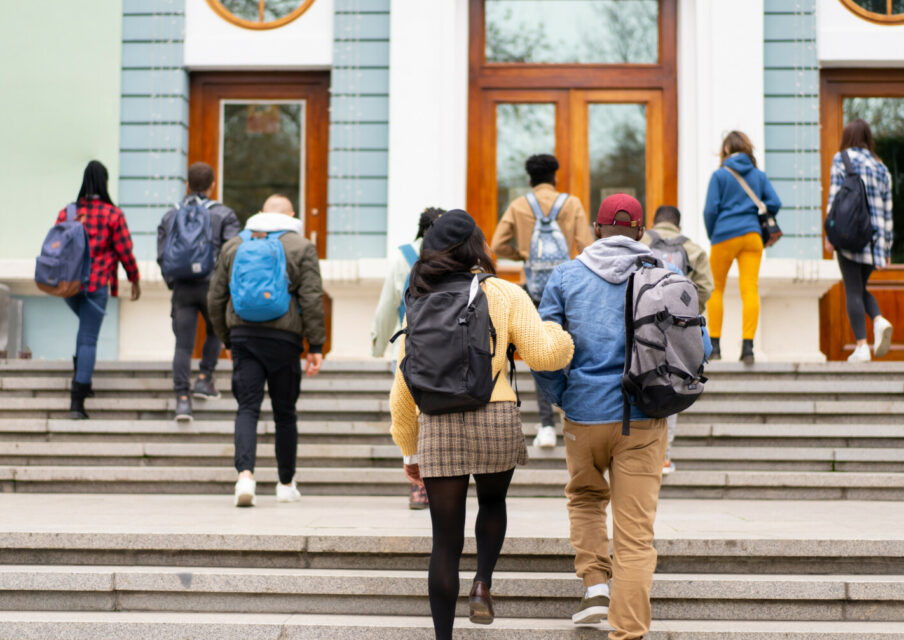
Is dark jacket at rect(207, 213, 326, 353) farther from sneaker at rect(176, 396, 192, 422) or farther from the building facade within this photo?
the building facade

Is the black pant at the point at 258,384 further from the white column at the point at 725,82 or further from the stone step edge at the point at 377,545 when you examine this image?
the white column at the point at 725,82

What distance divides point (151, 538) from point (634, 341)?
2.58 metres

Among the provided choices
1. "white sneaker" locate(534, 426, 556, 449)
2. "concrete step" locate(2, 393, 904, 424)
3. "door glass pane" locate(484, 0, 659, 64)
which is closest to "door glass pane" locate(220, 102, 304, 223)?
"door glass pane" locate(484, 0, 659, 64)

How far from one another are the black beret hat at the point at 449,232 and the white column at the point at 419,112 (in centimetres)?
626

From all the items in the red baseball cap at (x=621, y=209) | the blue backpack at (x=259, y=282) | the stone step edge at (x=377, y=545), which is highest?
the red baseball cap at (x=621, y=209)

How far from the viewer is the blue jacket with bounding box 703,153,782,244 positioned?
27.0ft

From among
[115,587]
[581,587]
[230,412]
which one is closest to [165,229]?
[230,412]

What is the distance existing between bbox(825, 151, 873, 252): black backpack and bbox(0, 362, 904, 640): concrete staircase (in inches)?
40.6

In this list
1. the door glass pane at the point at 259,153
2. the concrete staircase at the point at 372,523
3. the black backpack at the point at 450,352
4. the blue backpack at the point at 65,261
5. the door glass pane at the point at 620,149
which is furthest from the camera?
the door glass pane at the point at 259,153

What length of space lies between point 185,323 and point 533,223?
272 centimetres

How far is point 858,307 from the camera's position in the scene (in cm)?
848

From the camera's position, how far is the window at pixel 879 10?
1067 cm

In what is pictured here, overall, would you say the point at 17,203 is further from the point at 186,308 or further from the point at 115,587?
the point at 115,587

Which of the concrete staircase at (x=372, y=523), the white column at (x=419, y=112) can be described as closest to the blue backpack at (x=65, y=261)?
the concrete staircase at (x=372, y=523)
